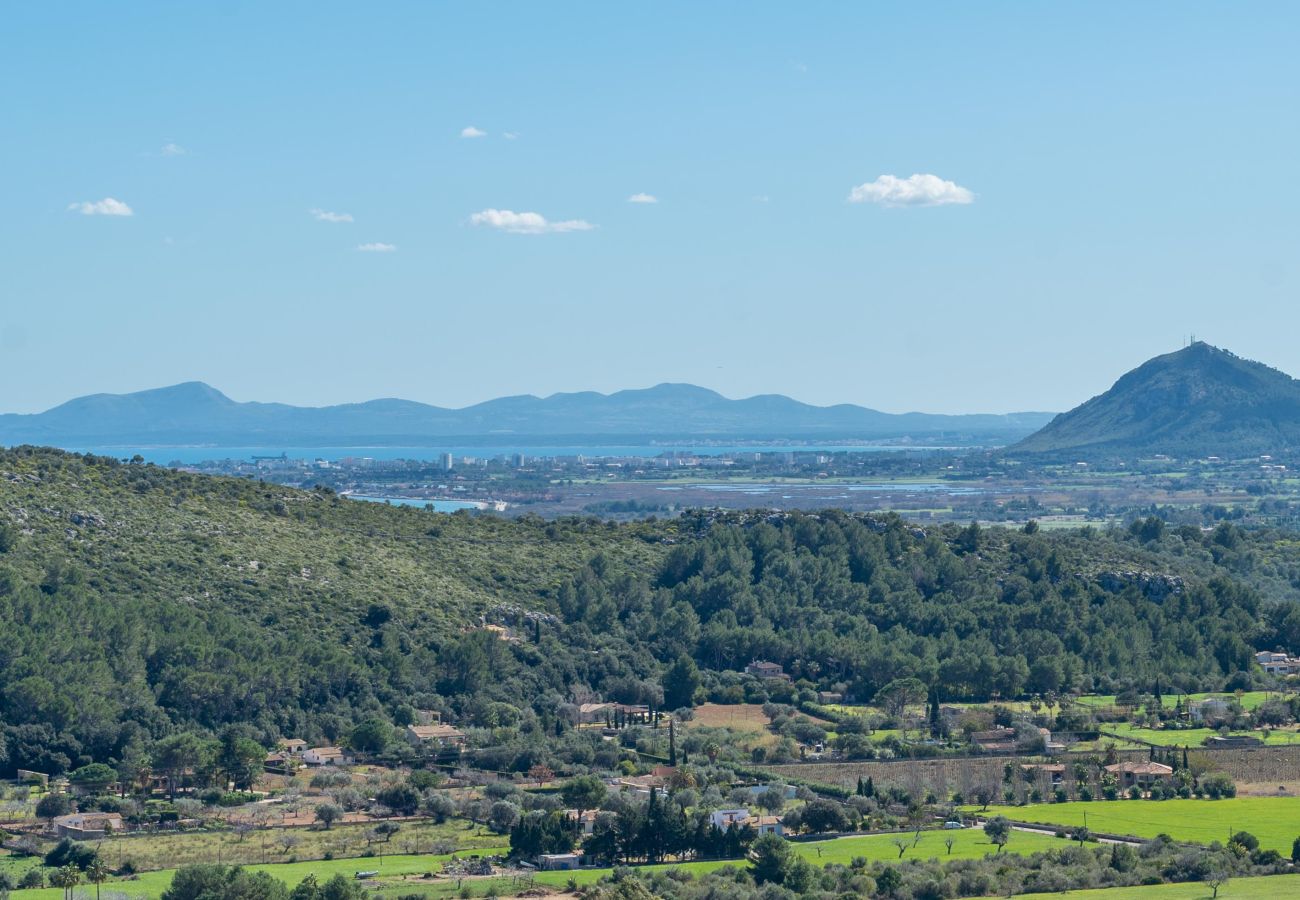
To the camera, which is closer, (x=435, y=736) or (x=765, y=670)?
(x=435, y=736)

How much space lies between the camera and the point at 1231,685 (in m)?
76.8

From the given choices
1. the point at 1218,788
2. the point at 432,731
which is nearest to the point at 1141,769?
the point at 1218,788

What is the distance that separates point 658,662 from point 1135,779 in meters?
24.3

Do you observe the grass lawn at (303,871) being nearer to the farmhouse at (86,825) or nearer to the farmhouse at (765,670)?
the farmhouse at (86,825)

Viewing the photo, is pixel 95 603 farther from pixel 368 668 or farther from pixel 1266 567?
pixel 1266 567

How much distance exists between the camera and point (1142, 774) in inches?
2314

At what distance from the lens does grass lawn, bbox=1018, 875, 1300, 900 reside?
139ft

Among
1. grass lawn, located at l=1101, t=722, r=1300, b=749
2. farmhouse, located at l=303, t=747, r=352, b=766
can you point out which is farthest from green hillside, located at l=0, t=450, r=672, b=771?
grass lawn, located at l=1101, t=722, r=1300, b=749

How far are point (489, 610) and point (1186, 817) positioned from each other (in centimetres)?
3419

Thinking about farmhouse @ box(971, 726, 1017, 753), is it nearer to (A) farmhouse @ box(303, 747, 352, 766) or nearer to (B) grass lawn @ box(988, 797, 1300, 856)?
(B) grass lawn @ box(988, 797, 1300, 856)

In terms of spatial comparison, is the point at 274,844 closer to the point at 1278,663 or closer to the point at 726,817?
the point at 726,817

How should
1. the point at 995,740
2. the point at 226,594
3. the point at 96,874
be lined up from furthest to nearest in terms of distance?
1. the point at 226,594
2. the point at 995,740
3. the point at 96,874

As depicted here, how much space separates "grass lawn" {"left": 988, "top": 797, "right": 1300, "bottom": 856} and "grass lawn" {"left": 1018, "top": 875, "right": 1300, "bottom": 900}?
3640 mm

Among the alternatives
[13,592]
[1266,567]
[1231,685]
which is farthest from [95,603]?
[1266,567]
